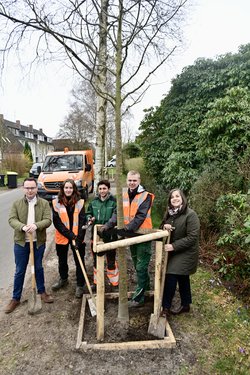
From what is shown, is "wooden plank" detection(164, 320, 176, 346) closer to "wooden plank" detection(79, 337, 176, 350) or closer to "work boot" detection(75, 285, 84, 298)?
"wooden plank" detection(79, 337, 176, 350)

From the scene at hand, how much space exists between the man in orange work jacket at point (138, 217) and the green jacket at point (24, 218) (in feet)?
2.97

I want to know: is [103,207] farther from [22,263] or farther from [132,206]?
[22,263]

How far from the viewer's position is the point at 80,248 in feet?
13.2

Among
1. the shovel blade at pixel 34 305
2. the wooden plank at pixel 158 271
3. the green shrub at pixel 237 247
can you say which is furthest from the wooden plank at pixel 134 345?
the green shrub at pixel 237 247

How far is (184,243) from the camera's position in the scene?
10.5 ft

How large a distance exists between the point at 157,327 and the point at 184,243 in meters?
1.04

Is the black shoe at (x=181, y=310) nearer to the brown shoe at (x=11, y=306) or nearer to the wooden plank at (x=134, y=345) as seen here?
the wooden plank at (x=134, y=345)

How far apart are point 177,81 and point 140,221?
7820 millimetres

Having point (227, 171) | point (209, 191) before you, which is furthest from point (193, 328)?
point (227, 171)

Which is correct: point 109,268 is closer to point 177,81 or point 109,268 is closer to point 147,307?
point 147,307

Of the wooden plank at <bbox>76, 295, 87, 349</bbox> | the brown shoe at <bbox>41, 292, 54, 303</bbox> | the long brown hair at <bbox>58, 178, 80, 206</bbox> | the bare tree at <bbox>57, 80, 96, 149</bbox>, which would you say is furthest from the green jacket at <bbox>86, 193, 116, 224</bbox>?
the bare tree at <bbox>57, 80, 96, 149</bbox>

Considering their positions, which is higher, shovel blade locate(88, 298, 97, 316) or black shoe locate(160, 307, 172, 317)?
shovel blade locate(88, 298, 97, 316)

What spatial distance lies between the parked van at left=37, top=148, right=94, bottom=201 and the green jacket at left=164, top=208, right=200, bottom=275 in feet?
23.4

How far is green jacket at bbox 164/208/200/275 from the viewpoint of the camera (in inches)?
126
